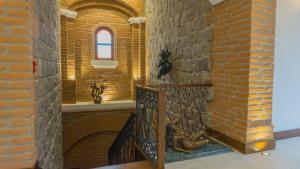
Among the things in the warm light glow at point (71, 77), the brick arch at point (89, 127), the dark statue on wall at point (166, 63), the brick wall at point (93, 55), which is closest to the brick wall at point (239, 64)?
the dark statue on wall at point (166, 63)

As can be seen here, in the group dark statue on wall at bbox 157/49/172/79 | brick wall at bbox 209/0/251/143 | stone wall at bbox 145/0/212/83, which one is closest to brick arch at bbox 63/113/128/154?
stone wall at bbox 145/0/212/83

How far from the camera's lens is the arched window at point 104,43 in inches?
259

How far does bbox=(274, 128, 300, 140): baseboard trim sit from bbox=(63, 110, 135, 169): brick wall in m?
3.86

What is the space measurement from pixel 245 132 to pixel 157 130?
118 cm

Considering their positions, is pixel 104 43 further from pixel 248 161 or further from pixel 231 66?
pixel 248 161

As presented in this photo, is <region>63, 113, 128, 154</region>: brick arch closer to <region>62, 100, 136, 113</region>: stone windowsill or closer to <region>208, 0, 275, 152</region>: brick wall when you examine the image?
<region>62, 100, 136, 113</region>: stone windowsill

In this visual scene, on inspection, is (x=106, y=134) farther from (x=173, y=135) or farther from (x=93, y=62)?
(x=173, y=135)

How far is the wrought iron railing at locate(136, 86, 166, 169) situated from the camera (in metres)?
A: 2.08

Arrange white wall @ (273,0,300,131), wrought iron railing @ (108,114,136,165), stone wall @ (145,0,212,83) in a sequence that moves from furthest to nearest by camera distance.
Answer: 1. stone wall @ (145,0,212,83)
2. wrought iron railing @ (108,114,136,165)
3. white wall @ (273,0,300,131)

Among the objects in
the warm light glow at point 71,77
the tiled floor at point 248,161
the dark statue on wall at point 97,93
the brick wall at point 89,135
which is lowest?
the brick wall at point 89,135

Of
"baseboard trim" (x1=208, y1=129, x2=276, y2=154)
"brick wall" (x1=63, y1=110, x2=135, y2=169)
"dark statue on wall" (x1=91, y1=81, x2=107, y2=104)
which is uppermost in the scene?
"dark statue on wall" (x1=91, y1=81, x2=107, y2=104)

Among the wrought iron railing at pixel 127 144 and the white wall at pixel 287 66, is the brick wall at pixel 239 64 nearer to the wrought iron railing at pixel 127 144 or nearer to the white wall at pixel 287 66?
the white wall at pixel 287 66

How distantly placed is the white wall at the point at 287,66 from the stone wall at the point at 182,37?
933 mm

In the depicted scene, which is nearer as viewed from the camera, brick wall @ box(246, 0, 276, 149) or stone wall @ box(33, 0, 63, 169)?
stone wall @ box(33, 0, 63, 169)
